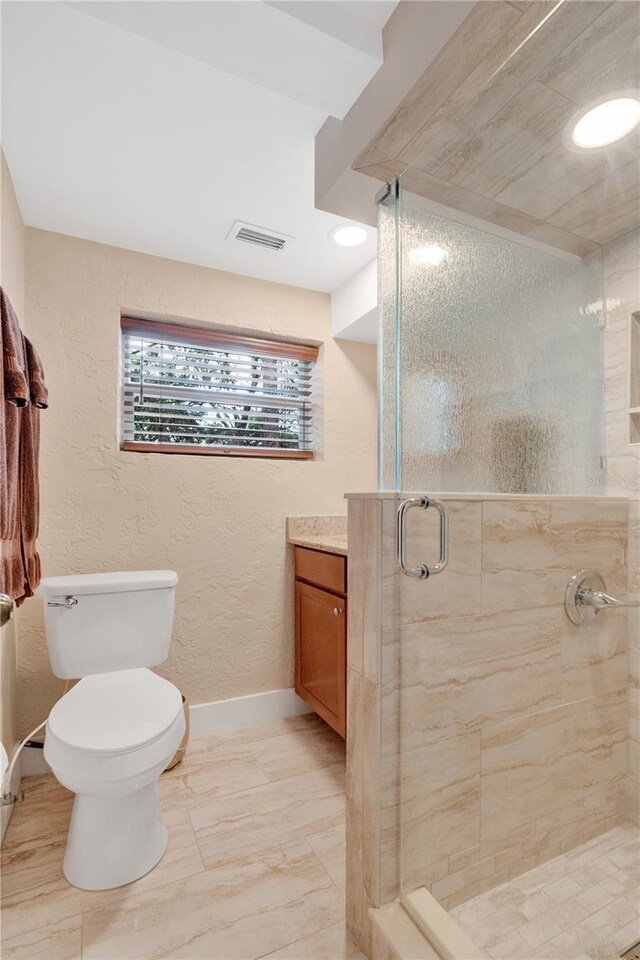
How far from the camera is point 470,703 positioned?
1.27 metres

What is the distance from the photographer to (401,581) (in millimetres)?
1202

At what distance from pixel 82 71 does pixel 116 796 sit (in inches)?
79.4

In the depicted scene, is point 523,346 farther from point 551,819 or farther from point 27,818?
point 27,818

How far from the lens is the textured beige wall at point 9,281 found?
159 centimetres

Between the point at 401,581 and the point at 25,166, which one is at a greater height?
the point at 25,166

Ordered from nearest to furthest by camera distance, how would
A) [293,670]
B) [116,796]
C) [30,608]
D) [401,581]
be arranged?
[401,581] → [116,796] → [30,608] → [293,670]

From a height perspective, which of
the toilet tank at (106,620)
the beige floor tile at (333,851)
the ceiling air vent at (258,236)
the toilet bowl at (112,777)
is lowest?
the beige floor tile at (333,851)

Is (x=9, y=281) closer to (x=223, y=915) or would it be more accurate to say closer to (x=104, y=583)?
(x=104, y=583)

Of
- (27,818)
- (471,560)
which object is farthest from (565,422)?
(27,818)

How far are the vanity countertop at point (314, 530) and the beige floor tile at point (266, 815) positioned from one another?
3.11ft

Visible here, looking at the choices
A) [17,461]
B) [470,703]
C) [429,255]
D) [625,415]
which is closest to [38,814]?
[17,461]

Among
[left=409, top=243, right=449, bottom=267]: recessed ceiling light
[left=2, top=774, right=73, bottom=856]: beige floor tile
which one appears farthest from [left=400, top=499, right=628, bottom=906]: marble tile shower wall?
[left=2, top=774, right=73, bottom=856]: beige floor tile

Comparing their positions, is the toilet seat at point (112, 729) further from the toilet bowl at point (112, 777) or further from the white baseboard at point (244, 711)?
the white baseboard at point (244, 711)

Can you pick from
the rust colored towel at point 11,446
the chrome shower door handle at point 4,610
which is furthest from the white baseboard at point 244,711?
the chrome shower door handle at point 4,610
